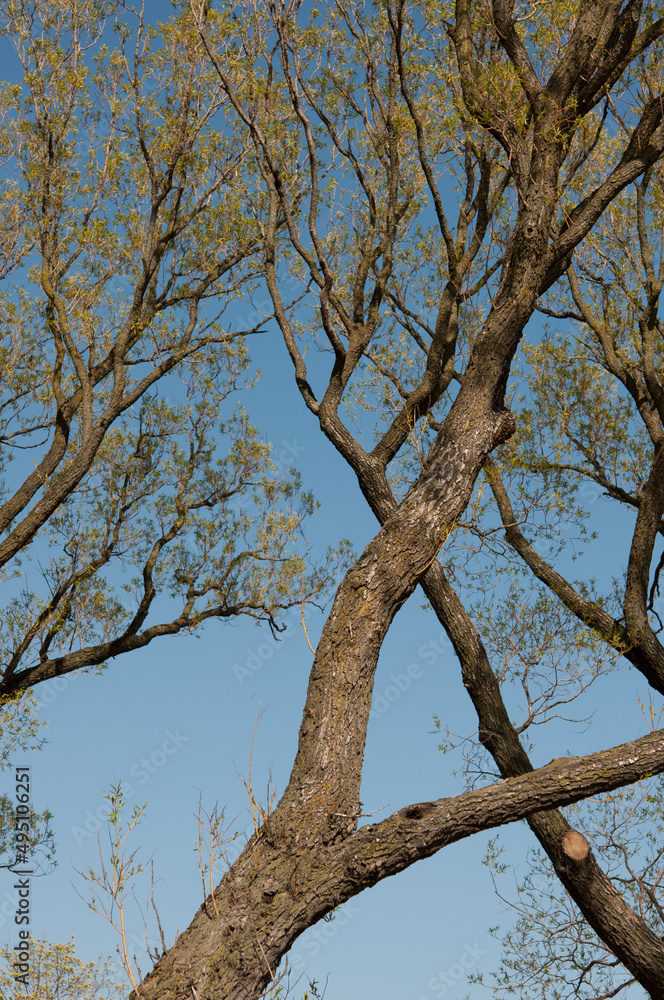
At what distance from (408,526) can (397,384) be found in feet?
15.3

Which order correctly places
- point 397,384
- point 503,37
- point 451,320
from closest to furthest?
point 503,37
point 451,320
point 397,384

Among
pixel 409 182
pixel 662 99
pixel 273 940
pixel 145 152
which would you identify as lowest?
pixel 273 940

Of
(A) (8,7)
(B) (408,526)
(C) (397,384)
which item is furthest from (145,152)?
(B) (408,526)

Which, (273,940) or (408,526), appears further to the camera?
(408,526)

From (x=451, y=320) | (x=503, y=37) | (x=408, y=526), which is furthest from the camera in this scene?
(x=451, y=320)

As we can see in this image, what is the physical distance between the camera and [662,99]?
721 cm

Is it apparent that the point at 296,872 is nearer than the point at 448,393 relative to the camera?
Yes

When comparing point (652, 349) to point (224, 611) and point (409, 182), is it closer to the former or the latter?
point (409, 182)

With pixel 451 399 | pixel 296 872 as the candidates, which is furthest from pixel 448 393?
pixel 296 872

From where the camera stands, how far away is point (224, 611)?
10.3 m

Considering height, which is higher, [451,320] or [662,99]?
[662,99]

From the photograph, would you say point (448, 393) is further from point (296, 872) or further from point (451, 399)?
point (296, 872)

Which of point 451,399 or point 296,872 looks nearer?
point 296,872

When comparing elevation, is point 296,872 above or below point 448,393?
below
